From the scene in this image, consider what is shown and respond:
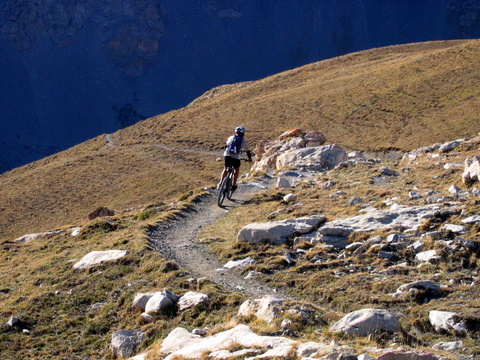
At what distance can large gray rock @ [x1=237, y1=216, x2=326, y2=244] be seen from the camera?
1156 cm

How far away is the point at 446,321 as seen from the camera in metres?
6.57

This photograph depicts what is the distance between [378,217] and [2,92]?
674 ft

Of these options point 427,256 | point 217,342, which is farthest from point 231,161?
point 217,342

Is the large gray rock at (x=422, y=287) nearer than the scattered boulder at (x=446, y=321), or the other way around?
the scattered boulder at (x=446, y=321)

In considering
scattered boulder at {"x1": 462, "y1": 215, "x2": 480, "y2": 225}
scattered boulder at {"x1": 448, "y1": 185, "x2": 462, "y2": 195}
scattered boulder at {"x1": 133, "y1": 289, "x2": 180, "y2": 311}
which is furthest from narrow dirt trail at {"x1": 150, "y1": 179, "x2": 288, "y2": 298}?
scattered boulder at {"x1": 448, "y1": 185, "x2": 462, "y2": 195}

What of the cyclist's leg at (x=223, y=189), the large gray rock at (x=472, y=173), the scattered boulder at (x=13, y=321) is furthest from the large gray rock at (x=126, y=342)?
the large gray rock at (x=472, y=173)

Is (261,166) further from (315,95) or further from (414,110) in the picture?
(315,95)

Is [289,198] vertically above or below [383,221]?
below

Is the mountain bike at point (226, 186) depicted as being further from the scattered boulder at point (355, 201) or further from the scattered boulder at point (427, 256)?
the scattered boulder at point (427, 256)

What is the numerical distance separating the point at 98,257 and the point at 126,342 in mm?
4736

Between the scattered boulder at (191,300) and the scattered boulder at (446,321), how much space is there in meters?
3.67

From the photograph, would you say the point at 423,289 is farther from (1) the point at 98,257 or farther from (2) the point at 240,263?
(1) the point at 98,257

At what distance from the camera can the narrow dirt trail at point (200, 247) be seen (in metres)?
9.56

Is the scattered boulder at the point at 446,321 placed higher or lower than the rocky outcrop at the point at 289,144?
higher
